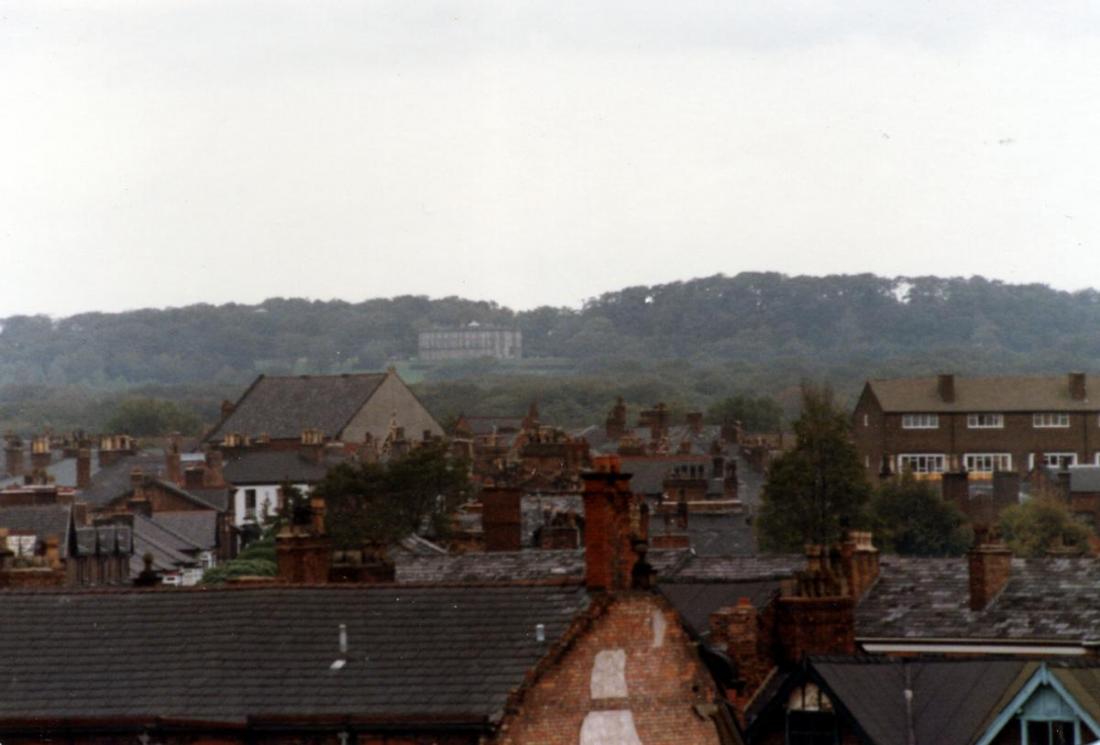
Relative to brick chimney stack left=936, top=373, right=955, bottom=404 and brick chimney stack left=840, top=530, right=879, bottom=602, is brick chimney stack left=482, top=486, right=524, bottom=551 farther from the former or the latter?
brick chimney stack left=936, top=373, right=955, bottom=404

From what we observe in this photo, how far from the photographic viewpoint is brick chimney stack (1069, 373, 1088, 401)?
152750 millimetres

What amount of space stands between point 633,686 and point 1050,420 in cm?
12793

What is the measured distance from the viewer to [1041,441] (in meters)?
151

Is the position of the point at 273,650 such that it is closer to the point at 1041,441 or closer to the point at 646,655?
the point at 646,655

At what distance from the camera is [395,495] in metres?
92.0

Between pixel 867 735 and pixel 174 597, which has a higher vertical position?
pixel 174 597

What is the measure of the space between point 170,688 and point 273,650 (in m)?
1.18

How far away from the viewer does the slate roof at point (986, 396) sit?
151000 mm

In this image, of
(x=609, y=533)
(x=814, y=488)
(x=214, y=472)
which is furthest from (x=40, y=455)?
(x=609, y=533)

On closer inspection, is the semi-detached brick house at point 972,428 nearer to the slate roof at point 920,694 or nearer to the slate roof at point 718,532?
the slate roof at point 718,532

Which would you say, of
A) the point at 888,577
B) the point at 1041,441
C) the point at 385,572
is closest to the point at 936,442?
the point at 1041,441

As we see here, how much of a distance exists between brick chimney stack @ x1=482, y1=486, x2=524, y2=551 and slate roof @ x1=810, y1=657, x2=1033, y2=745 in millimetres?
21252

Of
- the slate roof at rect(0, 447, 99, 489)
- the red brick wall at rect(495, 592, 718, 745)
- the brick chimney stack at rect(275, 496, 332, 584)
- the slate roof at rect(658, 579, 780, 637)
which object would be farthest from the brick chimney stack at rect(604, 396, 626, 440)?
the red brick wall at rect(495, 592, 718, 745)

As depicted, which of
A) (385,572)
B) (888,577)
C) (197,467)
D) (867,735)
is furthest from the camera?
(197,467)
